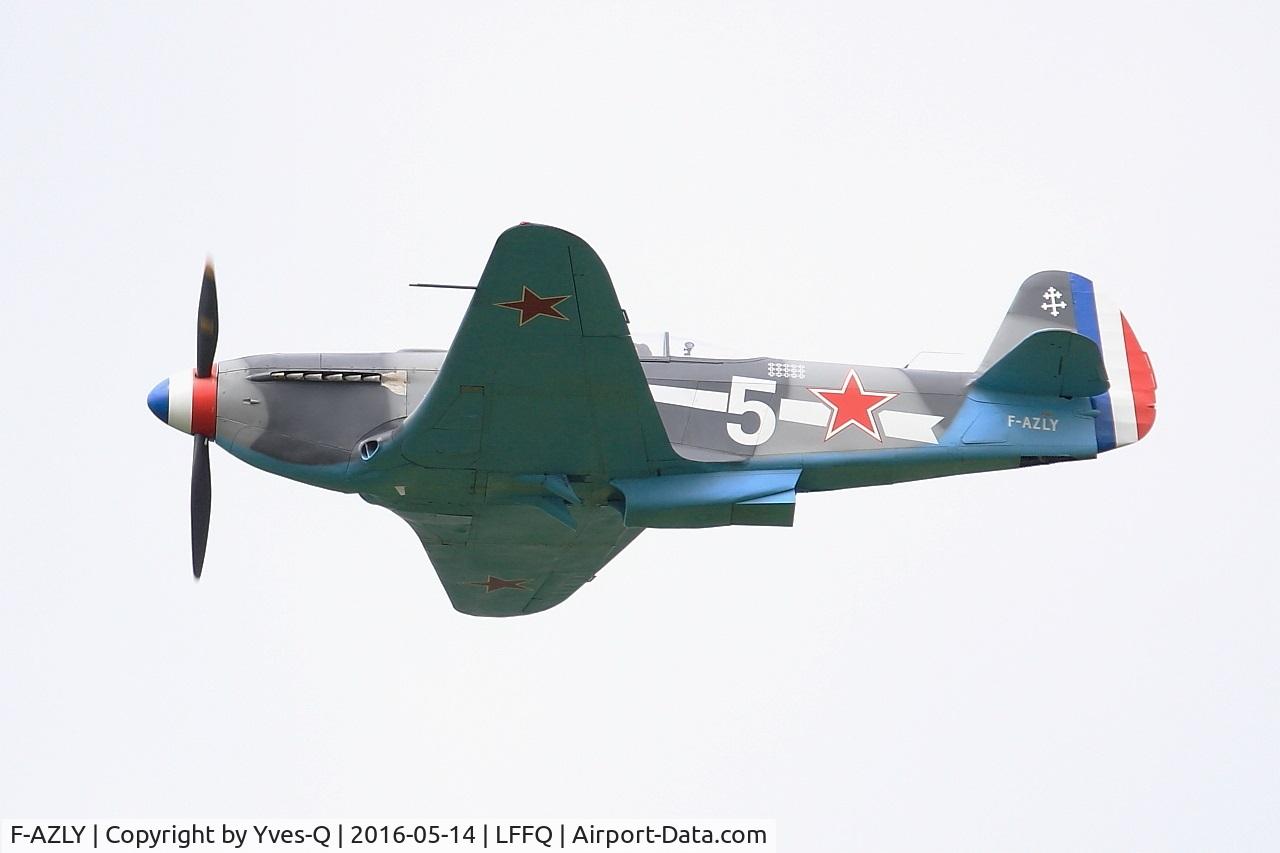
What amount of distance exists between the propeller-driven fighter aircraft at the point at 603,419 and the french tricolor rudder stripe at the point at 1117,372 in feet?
0.08

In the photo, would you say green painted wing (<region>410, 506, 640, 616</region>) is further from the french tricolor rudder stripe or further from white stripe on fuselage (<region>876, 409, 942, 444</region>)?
the french tricolor rudder stripe

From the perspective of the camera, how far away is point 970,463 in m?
14.9

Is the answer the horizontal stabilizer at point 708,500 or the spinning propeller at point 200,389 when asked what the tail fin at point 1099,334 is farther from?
the spinning propeller at point 200,389

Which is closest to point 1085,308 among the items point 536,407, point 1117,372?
point 1117,372

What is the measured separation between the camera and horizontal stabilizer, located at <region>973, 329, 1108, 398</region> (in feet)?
47.6

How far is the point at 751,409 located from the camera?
1458 centimetres

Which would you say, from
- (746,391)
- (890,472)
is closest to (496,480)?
(746,391)

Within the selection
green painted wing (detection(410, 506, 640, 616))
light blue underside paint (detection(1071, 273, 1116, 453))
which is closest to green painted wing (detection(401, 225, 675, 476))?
green painted wing (detection(410, 506, 640, 616))

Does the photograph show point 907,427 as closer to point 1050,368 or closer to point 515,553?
point 1050,368

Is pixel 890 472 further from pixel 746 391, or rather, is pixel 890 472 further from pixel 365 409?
pixel 365 409

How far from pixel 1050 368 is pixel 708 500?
3.35m

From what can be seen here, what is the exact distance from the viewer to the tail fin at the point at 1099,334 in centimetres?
1525

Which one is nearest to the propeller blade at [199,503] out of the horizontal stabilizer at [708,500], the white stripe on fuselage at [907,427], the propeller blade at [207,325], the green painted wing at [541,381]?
the propeller blade at [207,325]

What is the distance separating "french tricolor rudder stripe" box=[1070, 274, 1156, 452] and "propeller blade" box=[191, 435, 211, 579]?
323 inches
